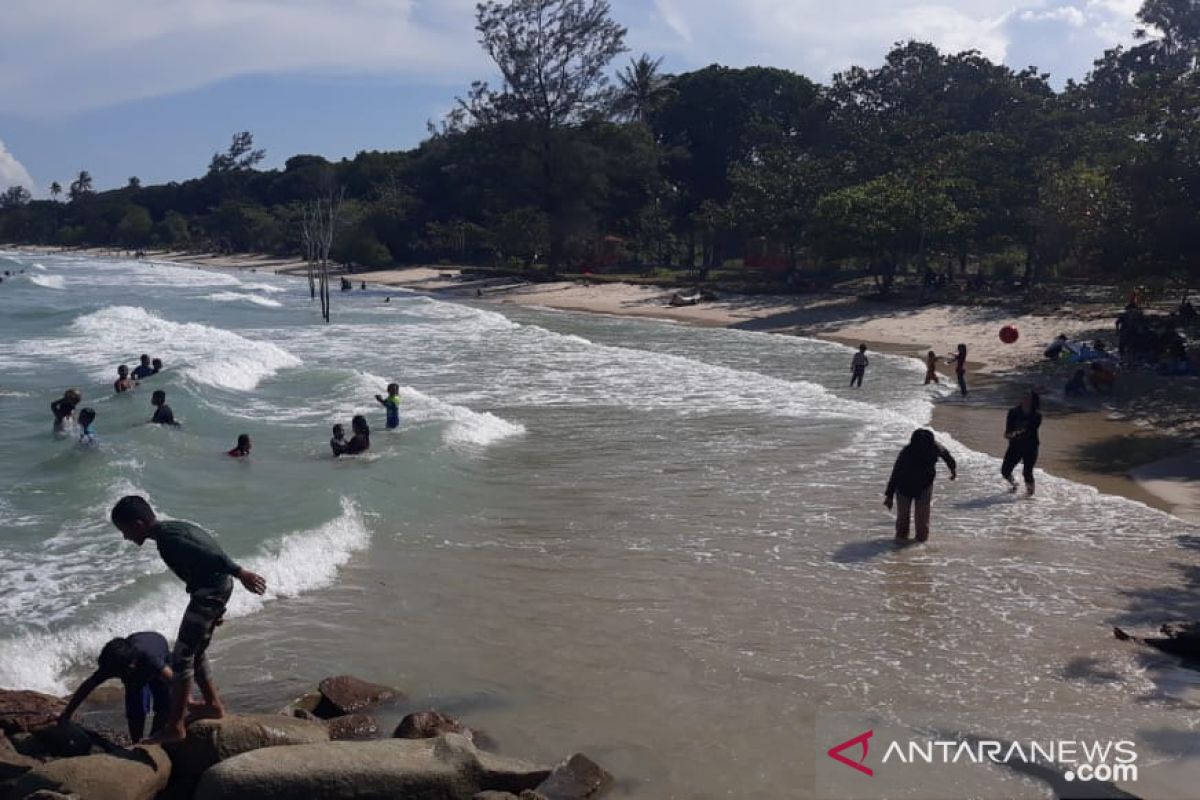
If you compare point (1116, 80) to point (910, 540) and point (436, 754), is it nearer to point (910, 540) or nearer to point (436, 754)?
point (910, 540)

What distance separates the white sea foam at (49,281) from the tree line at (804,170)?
1906 cm

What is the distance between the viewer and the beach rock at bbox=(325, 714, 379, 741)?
6.79 m

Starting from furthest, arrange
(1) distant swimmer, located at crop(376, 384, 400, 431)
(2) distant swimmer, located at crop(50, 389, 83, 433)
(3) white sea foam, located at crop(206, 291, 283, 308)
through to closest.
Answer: (3) white sea foam, located at crop(206, 291, 283, 308) < (1) distant swimmer, located at crop(376, 384, 400, 431) < (2) distant swimmer, located at crop(50, 389, 83, 433)

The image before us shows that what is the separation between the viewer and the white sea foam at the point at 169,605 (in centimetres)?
816

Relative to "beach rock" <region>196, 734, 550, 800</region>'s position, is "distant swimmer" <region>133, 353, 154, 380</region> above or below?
above

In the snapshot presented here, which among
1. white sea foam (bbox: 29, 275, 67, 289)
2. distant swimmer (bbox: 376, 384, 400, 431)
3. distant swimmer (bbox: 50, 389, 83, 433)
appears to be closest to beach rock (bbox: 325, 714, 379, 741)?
distant swimmer (bbox: 376, 384, 400, 431)

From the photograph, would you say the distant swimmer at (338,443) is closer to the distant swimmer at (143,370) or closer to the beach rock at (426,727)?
the distant swimmer at (143,370)

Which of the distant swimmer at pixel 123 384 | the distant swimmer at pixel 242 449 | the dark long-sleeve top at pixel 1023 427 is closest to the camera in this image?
the dark long-sleeve top at pixel 1023 427

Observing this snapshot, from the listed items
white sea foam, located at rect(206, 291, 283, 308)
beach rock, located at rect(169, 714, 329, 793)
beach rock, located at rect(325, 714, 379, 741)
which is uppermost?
white sea foam, located at rect(206, 291, 283, 308)

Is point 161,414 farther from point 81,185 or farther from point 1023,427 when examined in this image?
point 81,185

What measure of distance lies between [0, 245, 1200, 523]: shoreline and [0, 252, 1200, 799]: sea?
99cm

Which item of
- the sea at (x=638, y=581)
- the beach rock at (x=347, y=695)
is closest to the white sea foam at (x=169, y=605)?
the sea at (x=638, y=581)

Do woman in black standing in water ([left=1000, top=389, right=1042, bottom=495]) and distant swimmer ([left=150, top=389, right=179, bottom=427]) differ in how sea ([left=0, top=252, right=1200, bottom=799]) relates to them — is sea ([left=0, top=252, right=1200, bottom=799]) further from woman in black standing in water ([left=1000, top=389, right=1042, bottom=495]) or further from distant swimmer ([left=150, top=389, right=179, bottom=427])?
woman in black standing in water ([left=1000, top=389, right=1042, bottom=495])

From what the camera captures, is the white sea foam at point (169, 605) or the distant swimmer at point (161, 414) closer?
the white sea foam at point (169, 605)
